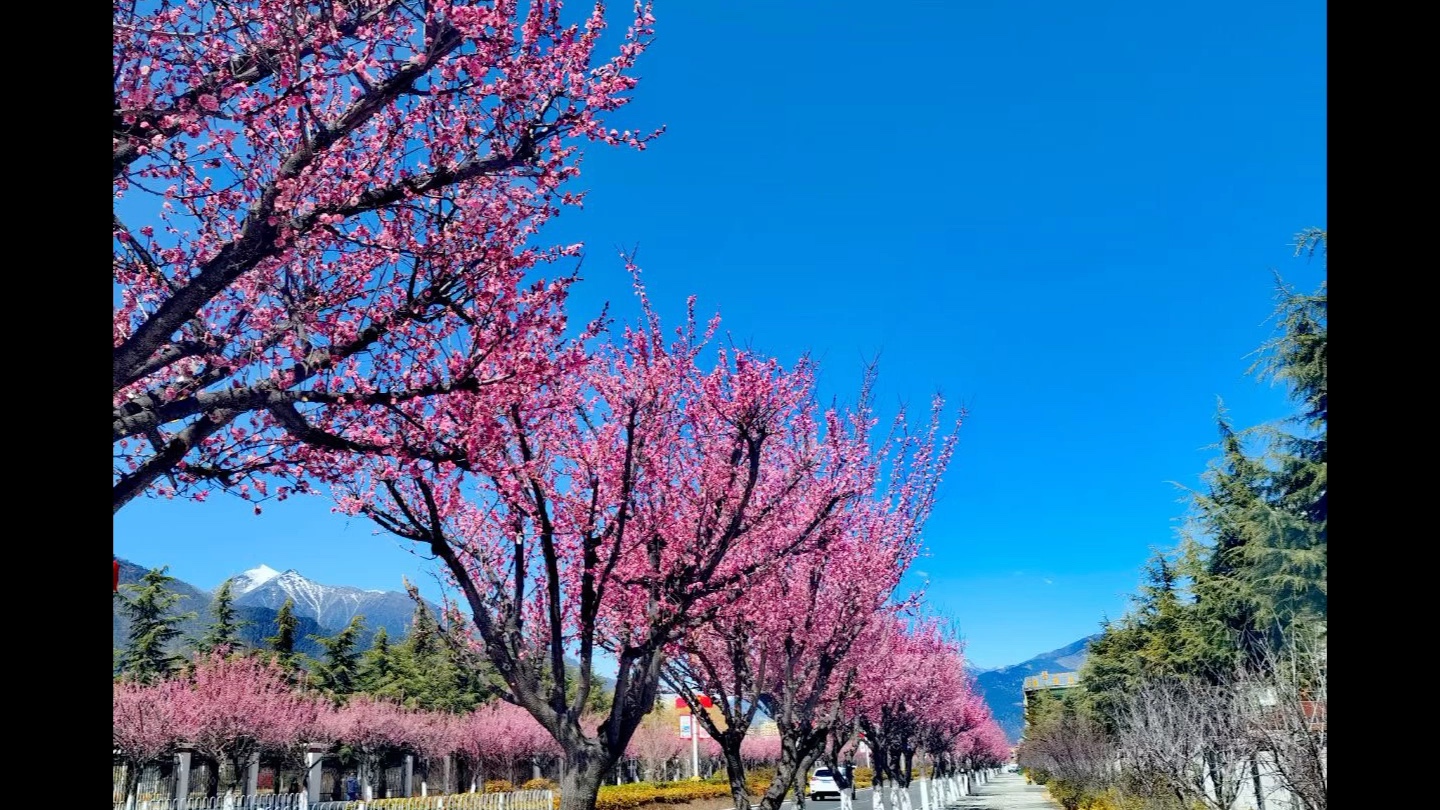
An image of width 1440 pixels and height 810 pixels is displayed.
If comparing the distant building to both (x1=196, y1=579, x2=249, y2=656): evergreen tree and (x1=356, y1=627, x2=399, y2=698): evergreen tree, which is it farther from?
(x1=196, y1=579, x2=249, y2=656): evergreen tree

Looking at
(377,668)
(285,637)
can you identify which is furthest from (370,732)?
(377,668)

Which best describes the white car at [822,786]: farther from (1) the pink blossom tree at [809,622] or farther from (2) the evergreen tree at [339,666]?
(1) the pink blossom tree at [809,622]

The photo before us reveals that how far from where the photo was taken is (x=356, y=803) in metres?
27.9

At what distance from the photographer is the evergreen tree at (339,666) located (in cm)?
4894

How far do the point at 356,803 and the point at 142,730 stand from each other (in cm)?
749

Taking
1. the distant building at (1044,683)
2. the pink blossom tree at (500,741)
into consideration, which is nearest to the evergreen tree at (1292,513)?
the pink blossom tree at (500,741)

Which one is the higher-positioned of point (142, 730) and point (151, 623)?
point (151, 623)

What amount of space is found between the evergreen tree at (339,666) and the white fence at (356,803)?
62.1 feet

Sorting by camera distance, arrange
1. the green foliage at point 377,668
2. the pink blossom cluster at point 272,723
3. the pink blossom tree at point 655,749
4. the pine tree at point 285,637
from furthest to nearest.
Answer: the pink blossom tree at point 655,749 → the green foliage at point 377,668 → the pine tree at point 285,637 → the pink blossom cluster at point 272,723

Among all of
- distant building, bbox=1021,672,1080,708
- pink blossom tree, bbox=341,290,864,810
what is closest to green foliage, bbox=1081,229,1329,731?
pink blossom tree, bbox=341,290,864,810

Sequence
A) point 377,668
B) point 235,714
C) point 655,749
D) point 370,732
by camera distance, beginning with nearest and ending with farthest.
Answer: point 235,714 < point 370,732 < point 377,668 < point 655,749

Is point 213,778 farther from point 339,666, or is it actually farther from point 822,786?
point 822,786
